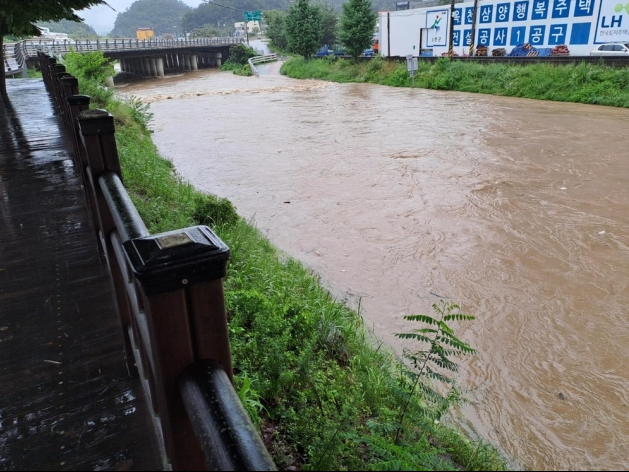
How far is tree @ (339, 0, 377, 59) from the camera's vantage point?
35969 mm

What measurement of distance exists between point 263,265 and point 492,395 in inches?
102

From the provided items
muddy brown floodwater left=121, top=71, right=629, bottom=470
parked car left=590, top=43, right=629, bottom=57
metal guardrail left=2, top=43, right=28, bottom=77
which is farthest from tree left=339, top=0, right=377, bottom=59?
metal guardrail left=2, top=43, right=28, bottom=77

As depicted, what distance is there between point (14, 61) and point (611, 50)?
28.7m

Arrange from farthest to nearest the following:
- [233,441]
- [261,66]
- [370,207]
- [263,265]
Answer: [261,66], [370,207], [263,265], [233,441]

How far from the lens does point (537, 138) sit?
14438 millimetres

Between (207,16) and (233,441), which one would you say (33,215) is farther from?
(207,16)

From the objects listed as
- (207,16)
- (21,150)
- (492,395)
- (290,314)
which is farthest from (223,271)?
(207,16)

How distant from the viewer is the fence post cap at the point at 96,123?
2.32 meters

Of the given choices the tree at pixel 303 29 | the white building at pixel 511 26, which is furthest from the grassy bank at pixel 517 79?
the tree at pixel 303 29

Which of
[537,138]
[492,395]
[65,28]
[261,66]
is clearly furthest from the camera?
[65,28]

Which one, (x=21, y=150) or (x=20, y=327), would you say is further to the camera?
(x=21, y=150)

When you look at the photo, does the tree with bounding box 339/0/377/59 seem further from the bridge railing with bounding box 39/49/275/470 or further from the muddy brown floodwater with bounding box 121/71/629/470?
the bridge railing with bounding box 39/49/275/470

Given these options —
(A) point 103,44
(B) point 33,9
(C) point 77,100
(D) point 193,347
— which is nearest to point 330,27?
(A) point 103,44

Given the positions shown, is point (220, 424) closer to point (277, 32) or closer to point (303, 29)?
point (303, 29)
